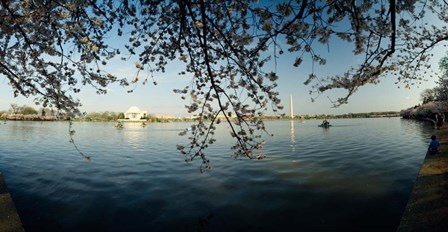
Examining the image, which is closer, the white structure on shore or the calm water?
the calm water

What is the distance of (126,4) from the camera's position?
508cm

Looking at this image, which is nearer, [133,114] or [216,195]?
[216,195]

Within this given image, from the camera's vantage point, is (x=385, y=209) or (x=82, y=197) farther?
(x=82, y=197)

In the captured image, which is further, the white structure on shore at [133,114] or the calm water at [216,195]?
the white structure on shore at [133,114]

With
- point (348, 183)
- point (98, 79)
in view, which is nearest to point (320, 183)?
point (348, 183)

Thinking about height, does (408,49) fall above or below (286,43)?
above

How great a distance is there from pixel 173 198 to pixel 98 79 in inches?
219

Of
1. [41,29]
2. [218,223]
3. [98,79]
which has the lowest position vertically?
[218,223]

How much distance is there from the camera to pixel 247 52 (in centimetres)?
514

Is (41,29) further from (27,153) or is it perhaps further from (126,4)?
(27,153)

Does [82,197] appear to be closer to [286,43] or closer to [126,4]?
[126,4]

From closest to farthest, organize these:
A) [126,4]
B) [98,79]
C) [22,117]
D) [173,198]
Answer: [126,4] → [98,79] → [173,198] → [22,117]

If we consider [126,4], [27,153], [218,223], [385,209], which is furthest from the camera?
[27,153]

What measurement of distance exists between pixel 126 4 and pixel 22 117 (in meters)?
126
